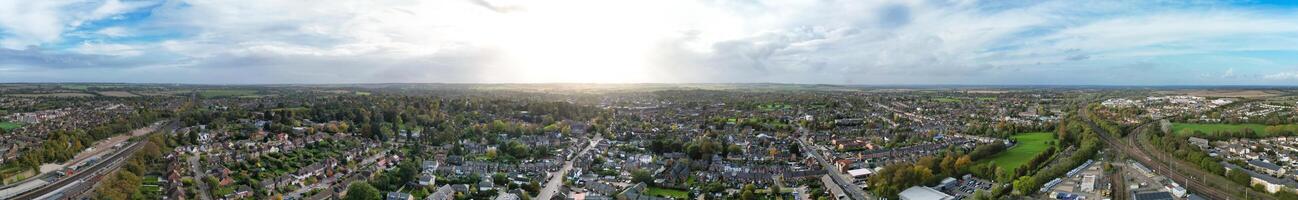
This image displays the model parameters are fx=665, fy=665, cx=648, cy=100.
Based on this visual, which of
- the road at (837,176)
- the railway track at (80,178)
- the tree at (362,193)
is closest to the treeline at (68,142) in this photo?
the railway track at (80,178)

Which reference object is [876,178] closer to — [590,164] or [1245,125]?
[590,164]

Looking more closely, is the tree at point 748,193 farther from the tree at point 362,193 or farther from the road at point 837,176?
the tree at point 362,193

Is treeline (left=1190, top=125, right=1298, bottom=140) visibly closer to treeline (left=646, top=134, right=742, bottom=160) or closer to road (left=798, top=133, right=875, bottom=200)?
road (left=798, top=133, right=875, bottom=200)

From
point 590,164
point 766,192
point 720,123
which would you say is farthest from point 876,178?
point 720,123

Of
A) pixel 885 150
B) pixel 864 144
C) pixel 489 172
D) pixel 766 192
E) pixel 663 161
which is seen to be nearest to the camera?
pixel 766 192

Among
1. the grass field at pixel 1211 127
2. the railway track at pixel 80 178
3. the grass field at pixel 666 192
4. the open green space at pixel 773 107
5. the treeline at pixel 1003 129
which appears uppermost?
the grass field at pixel 1211 127

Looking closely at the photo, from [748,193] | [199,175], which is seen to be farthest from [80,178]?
[748,193]

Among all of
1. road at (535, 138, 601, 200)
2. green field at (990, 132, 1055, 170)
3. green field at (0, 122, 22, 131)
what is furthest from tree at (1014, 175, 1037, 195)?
green field at (0, 122, 22, 131)

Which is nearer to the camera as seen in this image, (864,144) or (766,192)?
(766,192)
